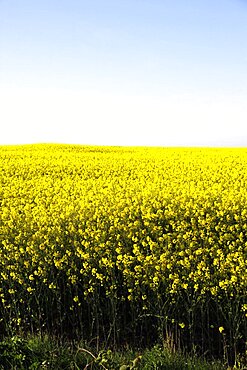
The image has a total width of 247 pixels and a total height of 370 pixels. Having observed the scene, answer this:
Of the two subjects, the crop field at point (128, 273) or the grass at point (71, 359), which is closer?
the grass at point (71, 359)

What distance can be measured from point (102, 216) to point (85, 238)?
1263 mm

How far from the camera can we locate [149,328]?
6465mm

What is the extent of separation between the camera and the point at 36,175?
16.0 m

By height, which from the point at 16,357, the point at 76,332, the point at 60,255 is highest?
the point at 60,255

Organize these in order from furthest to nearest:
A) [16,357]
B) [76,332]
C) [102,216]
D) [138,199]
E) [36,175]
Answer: [36,175] < [138,199] < [102,216] < [76,332] < [16,357]

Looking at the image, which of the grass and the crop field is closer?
the grass

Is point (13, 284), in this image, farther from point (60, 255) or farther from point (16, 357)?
point (16, 357)

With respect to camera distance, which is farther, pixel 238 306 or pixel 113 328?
pixel 113 328

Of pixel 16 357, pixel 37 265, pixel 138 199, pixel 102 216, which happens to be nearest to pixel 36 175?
pixel 138 199

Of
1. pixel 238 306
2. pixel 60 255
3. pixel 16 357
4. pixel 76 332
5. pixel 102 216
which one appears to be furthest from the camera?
pixel 102 216

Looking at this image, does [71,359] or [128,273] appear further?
[128,273]

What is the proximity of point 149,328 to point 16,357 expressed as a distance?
228cm

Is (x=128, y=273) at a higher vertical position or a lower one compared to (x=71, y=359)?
higher

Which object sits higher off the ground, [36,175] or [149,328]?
[36,175]
